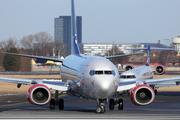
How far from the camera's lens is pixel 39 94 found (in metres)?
23.7

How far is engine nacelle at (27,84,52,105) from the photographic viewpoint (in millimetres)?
23281

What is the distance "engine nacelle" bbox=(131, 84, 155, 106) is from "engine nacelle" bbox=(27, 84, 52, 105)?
563cm

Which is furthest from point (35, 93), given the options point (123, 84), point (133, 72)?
point (133, 72)

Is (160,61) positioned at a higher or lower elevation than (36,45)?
lower

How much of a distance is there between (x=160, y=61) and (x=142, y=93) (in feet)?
472

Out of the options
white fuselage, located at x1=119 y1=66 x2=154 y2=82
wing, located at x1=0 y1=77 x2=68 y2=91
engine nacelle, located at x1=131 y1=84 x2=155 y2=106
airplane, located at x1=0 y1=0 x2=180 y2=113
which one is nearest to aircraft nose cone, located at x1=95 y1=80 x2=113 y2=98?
airplane, located at x1=0 y1=0 x2=180 y2=113

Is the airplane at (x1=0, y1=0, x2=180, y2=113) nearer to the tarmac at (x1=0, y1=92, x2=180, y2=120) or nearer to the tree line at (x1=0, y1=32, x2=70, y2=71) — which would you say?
the tarmac at (x1=0, y1=92, x2=180, y2=120)

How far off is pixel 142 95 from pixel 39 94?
275 inches

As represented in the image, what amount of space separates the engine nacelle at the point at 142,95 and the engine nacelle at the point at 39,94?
5.63 metres

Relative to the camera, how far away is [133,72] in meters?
44.8

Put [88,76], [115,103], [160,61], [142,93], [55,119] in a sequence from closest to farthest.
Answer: [55,119] → [88,76] → [142,93] → [115,103] → [160,61]

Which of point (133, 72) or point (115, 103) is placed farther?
point (133, 72)

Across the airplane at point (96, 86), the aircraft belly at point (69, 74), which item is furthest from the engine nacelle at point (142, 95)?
the aircraft belly at point (69, 74)

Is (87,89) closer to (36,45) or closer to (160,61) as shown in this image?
(160,61)
